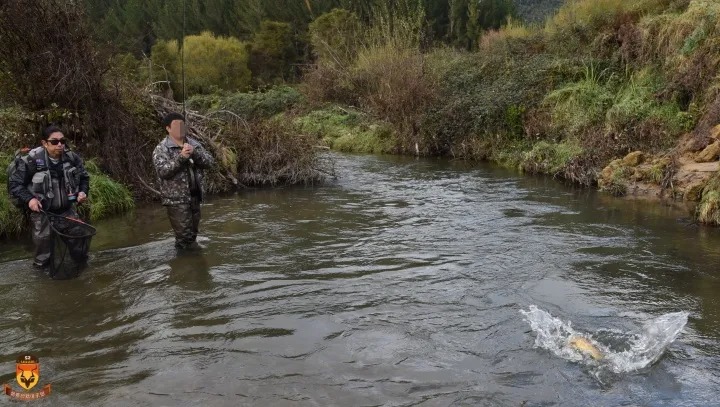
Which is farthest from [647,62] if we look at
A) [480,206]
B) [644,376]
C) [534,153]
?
[644,376]

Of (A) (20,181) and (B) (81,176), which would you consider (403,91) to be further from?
(A) (20,181)

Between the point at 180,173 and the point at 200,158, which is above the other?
the point at 200,158

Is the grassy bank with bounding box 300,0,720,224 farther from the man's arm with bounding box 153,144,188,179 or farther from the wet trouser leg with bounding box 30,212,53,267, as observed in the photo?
the wet trouser leg with bounding box 30,212,53,267

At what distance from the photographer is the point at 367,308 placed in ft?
19.3

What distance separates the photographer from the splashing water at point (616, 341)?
471 centimetres

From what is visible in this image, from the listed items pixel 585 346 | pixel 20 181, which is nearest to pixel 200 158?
pixel 20 181

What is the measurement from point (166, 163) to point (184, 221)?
2.57ft

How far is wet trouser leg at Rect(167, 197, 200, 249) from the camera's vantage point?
24.3ft

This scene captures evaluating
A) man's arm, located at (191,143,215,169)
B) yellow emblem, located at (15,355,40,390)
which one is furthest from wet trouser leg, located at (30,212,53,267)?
yellow emblem, located at (15,355,40,390)

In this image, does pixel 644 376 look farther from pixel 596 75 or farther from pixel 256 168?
pixel 596 75

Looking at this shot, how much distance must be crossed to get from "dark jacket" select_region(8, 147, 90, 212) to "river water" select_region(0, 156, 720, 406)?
2.96 feet

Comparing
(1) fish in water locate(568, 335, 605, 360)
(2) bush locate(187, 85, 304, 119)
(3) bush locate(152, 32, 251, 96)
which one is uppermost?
(3) bush locate(152, 32, 251, 96)

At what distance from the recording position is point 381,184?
1368 cm

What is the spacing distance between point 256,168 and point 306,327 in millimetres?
8082
